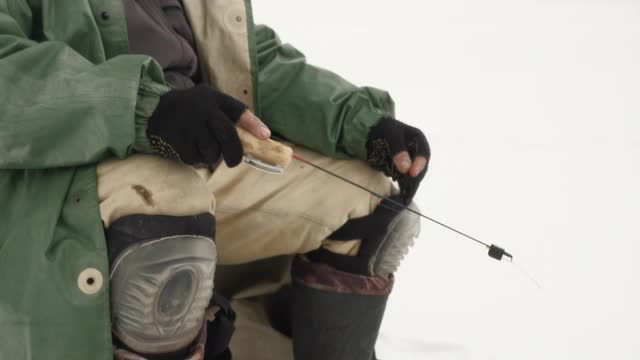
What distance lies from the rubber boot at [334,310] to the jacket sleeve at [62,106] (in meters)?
0.36

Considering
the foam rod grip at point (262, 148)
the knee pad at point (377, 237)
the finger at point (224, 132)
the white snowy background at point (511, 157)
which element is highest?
the finger at point (224, 132)

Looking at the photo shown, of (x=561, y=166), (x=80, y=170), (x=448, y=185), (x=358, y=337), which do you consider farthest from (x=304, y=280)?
(x=561, y=166)

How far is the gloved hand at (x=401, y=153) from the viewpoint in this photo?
1.00 m

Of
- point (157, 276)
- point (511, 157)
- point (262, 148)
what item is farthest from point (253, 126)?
point (511, 157)

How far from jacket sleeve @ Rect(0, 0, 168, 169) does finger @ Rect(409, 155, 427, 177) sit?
1.25 feet

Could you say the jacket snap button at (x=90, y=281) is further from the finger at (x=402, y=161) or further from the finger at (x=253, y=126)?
the finger at (x=402, y=161)

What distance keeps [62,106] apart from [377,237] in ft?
1.47

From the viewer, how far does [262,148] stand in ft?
2.48

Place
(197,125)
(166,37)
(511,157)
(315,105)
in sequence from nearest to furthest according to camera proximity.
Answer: (197,125), (166,37), (315,105), (511,157)

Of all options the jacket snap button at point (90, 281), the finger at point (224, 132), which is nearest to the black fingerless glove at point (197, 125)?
the finger at point (224, 132)

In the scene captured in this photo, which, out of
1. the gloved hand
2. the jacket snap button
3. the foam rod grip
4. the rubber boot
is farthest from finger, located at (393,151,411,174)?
the jacket snap button

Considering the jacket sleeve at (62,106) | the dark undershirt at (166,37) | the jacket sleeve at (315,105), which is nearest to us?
the jacket sleeve at (62,106)

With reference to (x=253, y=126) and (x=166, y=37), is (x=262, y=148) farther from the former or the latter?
(x=166, y=37)

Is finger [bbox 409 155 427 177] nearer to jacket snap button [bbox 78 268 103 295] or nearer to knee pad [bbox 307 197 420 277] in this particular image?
knee pad [bbox 307 197 420 277]
